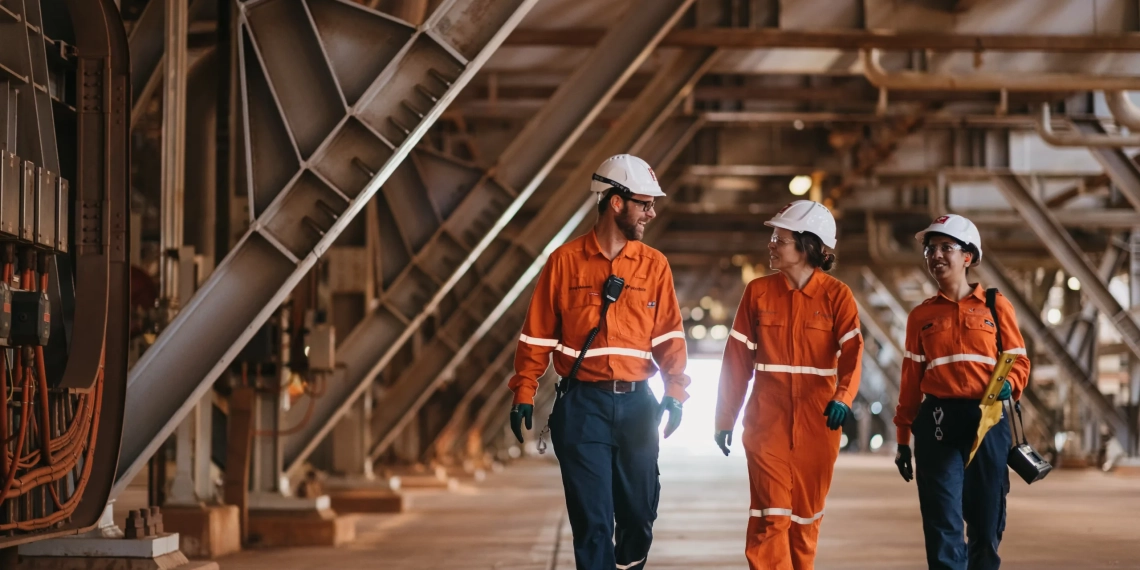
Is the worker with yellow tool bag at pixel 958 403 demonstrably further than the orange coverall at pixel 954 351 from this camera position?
No

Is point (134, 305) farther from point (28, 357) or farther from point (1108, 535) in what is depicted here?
A: point (1108, 535)

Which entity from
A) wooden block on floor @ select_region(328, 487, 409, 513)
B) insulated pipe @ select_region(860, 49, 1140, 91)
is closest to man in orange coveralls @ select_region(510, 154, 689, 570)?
wooden block on floor @ select_region(328, 487, 409, 513)

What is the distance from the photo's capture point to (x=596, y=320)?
19.7 ft

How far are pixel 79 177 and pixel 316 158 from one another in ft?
4.88

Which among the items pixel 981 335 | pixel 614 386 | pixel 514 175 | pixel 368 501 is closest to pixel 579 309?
pixel 614 386

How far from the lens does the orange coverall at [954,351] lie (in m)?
6.84

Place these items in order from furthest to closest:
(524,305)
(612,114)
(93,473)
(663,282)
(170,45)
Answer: (524,305) < (612,114) < (170,45) < (93,473) < (663,282)

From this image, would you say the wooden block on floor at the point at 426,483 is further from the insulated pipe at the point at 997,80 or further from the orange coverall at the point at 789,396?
the orange coverall at the point at 789,396

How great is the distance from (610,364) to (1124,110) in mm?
12397

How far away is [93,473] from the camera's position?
24.3 ft

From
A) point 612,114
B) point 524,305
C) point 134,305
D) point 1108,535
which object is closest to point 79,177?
point 134,305

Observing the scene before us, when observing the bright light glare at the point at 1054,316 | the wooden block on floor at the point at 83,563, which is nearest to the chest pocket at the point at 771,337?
the wooden block on floor at the point at 83,563

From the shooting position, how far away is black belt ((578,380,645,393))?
591 centimetres

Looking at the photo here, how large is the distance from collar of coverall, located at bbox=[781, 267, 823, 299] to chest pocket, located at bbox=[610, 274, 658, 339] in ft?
2.93
